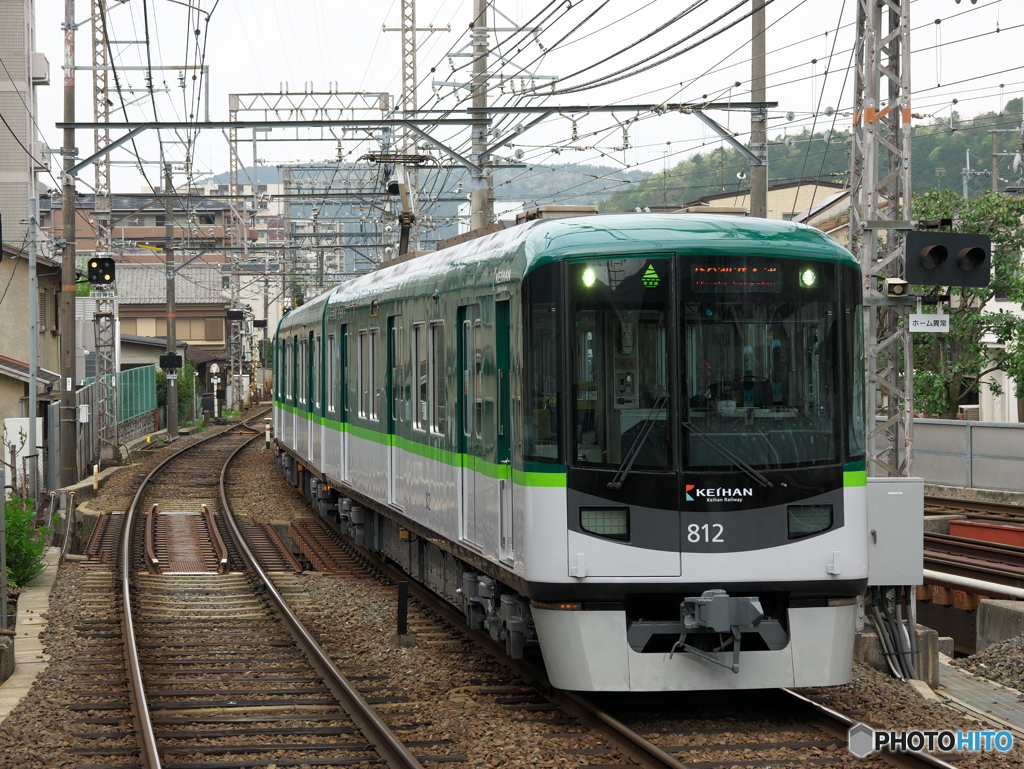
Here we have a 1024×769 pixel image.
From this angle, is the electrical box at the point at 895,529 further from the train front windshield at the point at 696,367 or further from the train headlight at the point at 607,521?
the train headlight at the point at 607,521

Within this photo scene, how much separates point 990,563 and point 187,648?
359 inches

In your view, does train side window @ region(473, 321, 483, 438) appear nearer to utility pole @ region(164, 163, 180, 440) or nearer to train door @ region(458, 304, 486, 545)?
train door @ region(458, 304, 486, 545)

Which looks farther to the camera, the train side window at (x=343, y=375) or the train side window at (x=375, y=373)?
the train side window at (x=343, y=375)

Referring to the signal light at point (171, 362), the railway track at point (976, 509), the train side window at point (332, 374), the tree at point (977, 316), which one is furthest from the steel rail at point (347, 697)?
the signal light at point (171, 362)

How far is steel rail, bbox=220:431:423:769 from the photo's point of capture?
265 inches

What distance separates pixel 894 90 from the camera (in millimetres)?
11109

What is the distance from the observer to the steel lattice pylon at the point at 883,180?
1083cm

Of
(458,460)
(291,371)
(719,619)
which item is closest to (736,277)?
(719,619)

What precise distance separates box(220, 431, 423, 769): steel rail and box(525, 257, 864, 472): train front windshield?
69.0 inches

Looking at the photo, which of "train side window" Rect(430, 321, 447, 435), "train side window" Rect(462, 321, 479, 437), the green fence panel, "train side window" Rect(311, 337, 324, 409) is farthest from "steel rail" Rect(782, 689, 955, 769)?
the green fence panel

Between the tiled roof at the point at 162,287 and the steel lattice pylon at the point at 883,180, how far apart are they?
60503 millimetres

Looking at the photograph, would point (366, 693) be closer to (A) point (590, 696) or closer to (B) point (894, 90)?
(A) point (590, 696)

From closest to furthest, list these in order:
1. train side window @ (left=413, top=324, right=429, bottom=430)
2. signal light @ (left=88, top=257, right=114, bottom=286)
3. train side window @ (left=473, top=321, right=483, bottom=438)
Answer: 1. train side window @ (left=473, top=321, right=483, bottom=438)
2. train side window @ (left=413, top=324, right=429, bottom=430)
3. signal light @ (left=88, top=257, right=114, bottom=286)

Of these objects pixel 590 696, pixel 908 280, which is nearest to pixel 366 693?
pixel 590 696
